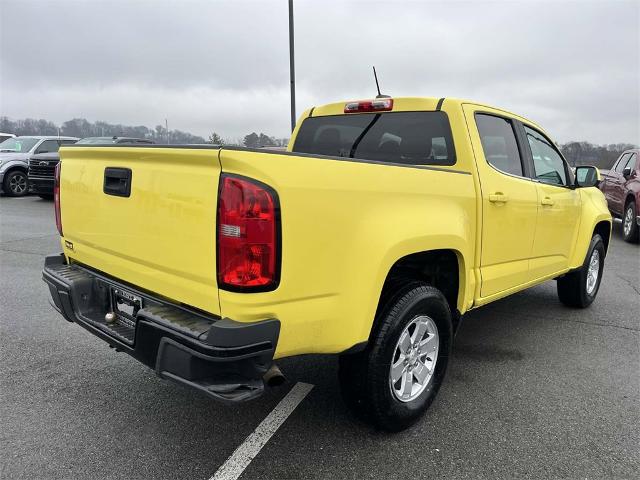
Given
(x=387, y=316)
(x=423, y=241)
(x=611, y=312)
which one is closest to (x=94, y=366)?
(x=387, y=316)

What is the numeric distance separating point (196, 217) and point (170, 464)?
51.4 inches

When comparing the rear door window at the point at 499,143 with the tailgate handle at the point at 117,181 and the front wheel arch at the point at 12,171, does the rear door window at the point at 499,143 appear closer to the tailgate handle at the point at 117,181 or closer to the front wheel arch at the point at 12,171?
the tailgate handle at the point at 117,181

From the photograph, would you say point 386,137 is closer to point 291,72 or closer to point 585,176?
point 585,176

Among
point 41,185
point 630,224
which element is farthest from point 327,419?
point 41,185

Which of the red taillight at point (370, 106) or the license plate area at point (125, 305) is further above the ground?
the red taillight at point (370, 106)

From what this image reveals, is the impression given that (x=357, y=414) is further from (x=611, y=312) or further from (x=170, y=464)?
(x=611, y=312)

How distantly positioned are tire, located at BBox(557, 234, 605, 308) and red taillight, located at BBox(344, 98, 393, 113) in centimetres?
276

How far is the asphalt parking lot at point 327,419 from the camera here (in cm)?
246

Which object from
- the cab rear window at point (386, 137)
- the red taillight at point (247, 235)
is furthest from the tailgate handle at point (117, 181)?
the cab rear window at point (386, 137)

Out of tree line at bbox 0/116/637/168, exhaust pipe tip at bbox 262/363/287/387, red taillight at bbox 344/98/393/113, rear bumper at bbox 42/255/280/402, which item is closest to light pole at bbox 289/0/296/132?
tree line at bbox 0/116/637/168

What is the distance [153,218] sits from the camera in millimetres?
2295

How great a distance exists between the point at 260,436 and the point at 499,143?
263 cm

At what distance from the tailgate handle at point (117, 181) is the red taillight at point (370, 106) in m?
1.91

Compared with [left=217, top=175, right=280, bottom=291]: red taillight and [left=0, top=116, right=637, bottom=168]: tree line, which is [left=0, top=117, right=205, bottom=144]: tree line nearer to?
[left=0, top=116, right=637, bottom=168]: tree line
